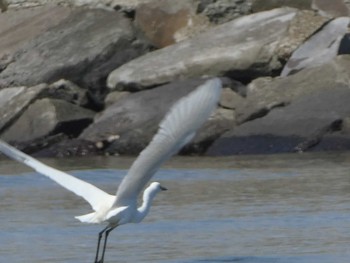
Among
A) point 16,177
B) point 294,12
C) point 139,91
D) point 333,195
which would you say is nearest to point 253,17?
point 294,12

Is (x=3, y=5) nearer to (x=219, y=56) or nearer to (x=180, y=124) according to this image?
(x=219, y=56)

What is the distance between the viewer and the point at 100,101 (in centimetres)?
2269

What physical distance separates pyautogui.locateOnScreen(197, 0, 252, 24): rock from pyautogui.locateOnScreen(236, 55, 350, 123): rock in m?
3.86

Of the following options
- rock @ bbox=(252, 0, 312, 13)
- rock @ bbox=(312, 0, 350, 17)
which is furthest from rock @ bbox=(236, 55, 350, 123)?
rock @ bbox=(252, 0, 312, 13)

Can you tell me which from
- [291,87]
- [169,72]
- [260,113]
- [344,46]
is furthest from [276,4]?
[260,113]

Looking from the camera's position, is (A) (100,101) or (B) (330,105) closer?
(B) (330,105)

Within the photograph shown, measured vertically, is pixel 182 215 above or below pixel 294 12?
above

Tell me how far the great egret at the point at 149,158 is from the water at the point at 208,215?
0.59 m

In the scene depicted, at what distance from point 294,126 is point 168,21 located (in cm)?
557

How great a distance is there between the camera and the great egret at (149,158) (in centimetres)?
945

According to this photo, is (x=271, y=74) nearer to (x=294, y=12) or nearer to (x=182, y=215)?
(x=294, y=12)

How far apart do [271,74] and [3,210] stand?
7.78 metres

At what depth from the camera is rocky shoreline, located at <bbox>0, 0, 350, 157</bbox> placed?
1956 centimetres

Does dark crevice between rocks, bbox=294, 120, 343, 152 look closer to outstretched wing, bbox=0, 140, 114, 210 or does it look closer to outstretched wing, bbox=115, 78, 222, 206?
outstretched wing, bbox=0, 140, 114, 210
